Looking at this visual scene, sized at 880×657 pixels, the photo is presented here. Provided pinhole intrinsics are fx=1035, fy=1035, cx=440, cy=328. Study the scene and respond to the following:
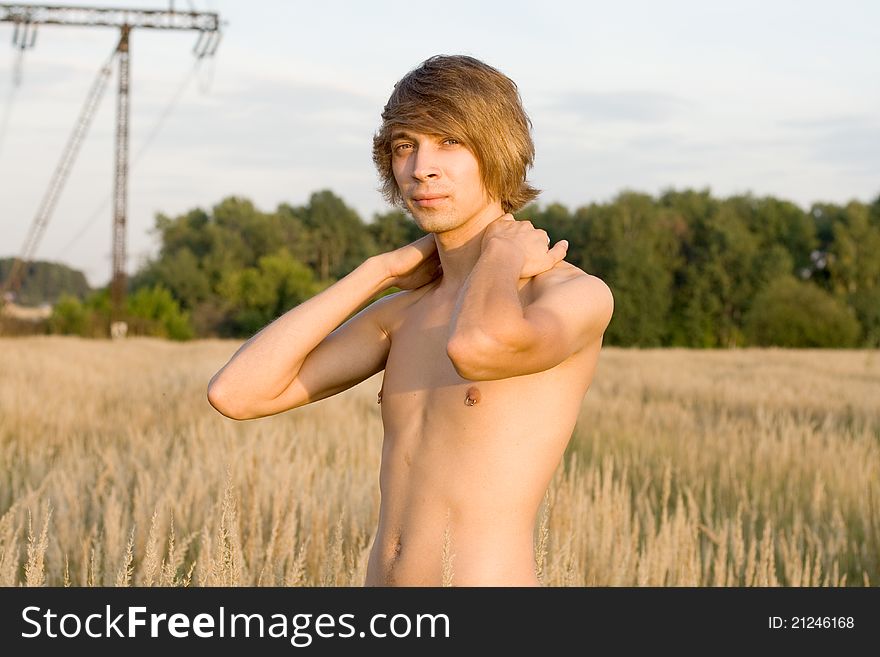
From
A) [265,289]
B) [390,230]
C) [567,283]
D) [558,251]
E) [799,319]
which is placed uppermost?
[390,230]

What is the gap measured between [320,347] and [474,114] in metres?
0.76

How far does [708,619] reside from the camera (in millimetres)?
2812

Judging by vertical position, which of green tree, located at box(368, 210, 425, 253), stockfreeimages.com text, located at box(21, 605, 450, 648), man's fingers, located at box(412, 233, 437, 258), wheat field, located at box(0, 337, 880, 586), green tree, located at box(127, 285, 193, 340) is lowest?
stockfreeimages.com text, located at box(21, 605, 450, 648)

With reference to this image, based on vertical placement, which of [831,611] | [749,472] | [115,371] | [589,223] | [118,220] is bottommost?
[831,611]

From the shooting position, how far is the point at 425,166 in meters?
2.45

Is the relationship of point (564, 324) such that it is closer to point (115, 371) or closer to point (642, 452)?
point (642, 452)

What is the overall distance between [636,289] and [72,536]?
183 feet

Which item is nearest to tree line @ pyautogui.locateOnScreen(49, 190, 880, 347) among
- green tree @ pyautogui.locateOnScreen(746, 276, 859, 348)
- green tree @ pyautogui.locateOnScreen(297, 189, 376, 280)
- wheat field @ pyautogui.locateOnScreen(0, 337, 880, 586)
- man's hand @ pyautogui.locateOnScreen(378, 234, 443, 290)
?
green tree @ pyautogui.locateOnScreen(746, 276, 859, 348)

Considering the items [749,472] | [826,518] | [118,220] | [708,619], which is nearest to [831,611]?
[708,619]

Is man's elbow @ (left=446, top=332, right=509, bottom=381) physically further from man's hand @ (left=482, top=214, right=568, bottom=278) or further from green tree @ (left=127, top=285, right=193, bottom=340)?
green tree @ (left=127, top=285, right=193, bottom=340)

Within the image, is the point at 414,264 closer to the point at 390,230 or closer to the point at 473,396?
the point at 473,396

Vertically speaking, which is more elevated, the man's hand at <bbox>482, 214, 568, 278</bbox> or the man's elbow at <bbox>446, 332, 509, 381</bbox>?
the man's hand at <bbox>482, 214, 568, 278</bbox>

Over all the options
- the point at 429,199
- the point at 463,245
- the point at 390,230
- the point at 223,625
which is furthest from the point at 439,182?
the point at 390,230

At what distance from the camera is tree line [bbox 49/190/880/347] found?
5609 cm
